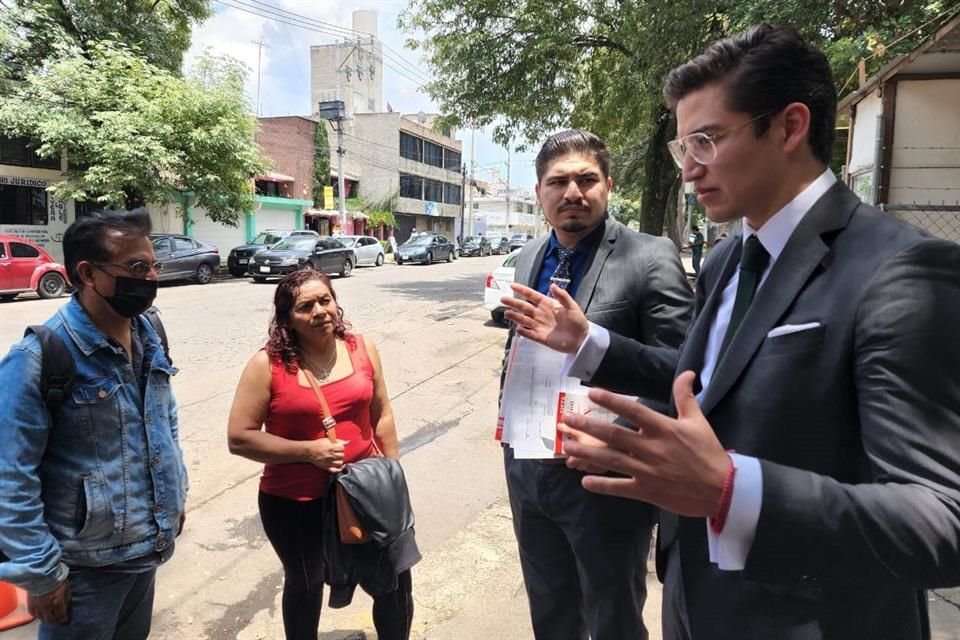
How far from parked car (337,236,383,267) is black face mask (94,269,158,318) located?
73.9ft

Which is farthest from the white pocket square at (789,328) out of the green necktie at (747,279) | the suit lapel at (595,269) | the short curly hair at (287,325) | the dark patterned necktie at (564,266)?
the short curly hair at (287,325)

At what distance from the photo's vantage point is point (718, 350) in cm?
129

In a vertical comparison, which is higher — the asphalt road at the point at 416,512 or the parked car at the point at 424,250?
the parked car at the point at 424,250

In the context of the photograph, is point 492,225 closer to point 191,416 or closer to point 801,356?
point 191,416

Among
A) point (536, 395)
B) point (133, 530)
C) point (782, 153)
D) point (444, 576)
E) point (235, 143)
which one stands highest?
point (235, 143)

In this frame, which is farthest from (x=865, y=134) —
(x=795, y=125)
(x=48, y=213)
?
(x=48, y=213)

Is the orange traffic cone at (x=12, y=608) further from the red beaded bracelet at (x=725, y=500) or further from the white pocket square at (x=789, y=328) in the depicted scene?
the white pocket square at (x=789, y=328)

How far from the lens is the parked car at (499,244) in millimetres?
41853

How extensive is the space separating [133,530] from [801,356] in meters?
1.97

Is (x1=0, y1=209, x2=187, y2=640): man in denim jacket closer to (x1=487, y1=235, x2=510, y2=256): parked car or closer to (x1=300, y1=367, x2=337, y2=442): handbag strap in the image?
(x1=300, y1=367, x2=337, y2=442): handbag strap

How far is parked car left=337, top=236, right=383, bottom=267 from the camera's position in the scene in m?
24.6

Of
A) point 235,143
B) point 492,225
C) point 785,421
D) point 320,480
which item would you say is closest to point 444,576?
point 320,480

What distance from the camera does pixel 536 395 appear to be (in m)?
1.98

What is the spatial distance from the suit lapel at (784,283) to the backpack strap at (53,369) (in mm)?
1790
